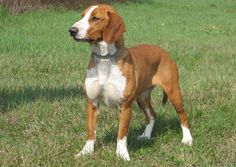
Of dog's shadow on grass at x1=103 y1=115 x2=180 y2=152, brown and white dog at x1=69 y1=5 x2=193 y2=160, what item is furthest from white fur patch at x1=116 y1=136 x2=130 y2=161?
dog's shadow on grass at x1=103 y1=115 x2=180 y2=152

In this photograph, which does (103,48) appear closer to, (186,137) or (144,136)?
(144,136)

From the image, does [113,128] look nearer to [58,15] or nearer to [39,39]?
[39,39]

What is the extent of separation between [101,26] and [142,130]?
191cm

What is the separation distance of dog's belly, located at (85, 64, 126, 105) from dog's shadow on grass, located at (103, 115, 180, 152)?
878mm

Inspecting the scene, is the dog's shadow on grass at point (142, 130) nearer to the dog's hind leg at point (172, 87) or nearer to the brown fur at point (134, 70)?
the brown fur at point (134, 70)

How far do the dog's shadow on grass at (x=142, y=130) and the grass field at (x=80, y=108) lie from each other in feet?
0.04

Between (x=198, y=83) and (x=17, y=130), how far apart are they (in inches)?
138

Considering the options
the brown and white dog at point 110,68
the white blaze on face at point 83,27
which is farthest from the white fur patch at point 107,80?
the white blaze on face at point 83,27

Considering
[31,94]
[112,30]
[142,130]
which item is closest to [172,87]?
[142,130]

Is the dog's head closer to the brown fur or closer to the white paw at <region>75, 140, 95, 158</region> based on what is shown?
the brown fur

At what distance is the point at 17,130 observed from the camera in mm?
6141

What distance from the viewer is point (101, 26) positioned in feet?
16.1

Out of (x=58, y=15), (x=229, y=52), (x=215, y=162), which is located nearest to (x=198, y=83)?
(x=215, y=162)

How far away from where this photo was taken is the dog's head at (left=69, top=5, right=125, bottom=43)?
487 centimetres
